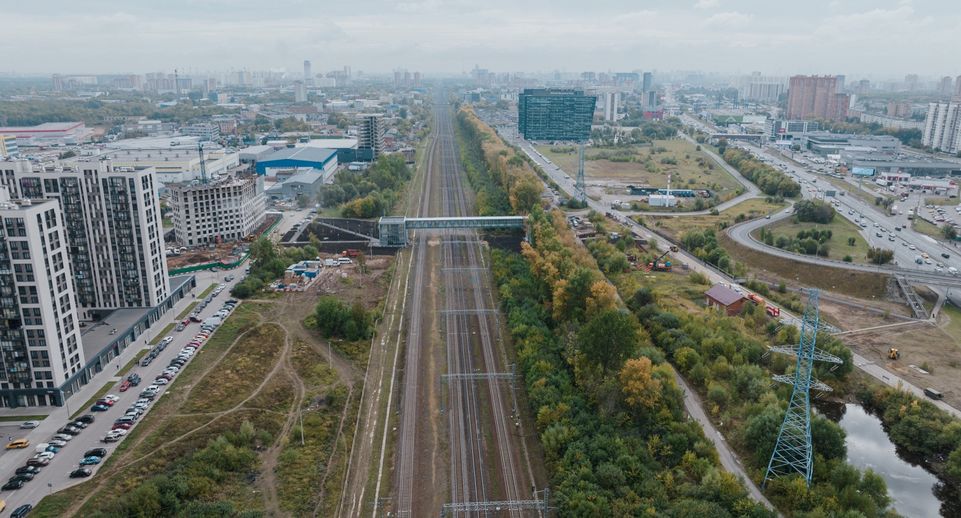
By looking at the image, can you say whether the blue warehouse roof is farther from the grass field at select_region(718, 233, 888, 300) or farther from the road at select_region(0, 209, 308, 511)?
the grass field at select_region(718, 233, 888, 300)

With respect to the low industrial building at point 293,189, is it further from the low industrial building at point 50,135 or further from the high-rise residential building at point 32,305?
the low industrial building at point 50,135

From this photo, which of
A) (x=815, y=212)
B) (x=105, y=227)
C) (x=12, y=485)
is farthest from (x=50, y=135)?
(x=815, y=212)

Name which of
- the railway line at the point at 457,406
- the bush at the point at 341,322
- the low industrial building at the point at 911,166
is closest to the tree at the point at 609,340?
the railway line at the point at 457,406

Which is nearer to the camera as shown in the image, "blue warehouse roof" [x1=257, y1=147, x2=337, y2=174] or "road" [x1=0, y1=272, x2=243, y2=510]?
"road" [x1=0, y1=272, x2=243, y2=510]

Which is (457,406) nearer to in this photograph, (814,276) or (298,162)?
(814,276)

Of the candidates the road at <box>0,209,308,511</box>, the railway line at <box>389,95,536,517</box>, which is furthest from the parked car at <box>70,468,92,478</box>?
the railway line at <box>389,95,536,517</box>
